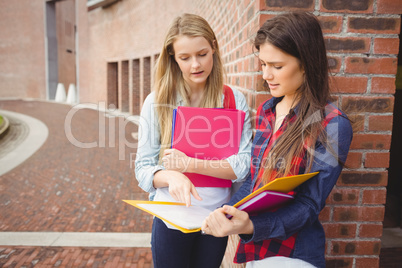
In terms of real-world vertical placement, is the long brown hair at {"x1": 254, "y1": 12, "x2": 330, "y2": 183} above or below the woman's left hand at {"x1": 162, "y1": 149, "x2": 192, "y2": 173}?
above

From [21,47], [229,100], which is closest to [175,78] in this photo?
[229,100]

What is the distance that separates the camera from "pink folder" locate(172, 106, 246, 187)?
1492 mm

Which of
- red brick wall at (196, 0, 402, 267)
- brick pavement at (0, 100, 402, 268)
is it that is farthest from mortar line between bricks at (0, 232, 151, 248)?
red brick wall at (196, 0, 402, 267)

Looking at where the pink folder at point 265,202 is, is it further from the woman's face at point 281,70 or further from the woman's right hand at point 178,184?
the woman's face at point 281,70

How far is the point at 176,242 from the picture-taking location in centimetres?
159

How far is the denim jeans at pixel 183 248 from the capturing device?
5.22 ft

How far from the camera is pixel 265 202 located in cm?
109

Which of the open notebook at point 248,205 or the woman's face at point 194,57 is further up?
the woman's face at point 194,57

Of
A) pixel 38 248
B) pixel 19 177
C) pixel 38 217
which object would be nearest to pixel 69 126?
pixel 19 177

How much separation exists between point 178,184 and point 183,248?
0.41m

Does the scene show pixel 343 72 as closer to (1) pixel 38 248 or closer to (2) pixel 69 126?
(1) pixel 38 248

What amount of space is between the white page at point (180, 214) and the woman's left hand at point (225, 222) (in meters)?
0.09

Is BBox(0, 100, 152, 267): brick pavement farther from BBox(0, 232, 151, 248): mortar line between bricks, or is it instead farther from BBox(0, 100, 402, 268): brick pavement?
BBox(0, 232, 151, 248): mortar line between bricks

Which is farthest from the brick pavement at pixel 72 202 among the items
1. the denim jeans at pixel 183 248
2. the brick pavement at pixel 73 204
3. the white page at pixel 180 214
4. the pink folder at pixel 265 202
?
the pink folder at pixel 265 202
